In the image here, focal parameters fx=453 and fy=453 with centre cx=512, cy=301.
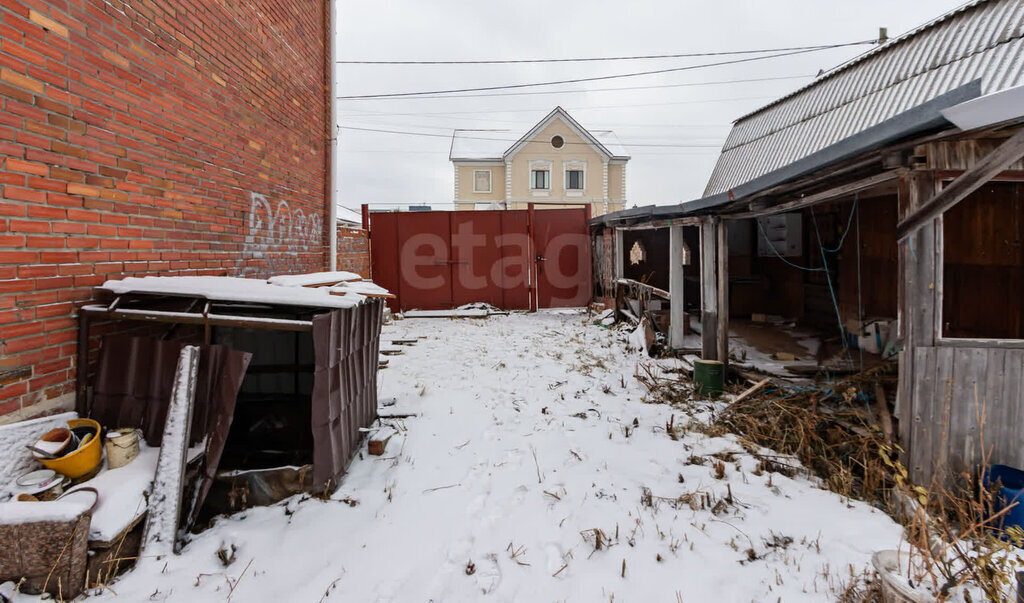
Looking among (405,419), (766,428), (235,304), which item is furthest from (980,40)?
(235,304)

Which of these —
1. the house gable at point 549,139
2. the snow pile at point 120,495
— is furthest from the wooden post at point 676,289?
the house gable at point 549,139

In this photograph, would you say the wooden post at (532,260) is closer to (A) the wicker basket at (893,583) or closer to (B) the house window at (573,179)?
(A) the wicker basket at (893,583)

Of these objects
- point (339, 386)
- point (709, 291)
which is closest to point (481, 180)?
point (709, 291)

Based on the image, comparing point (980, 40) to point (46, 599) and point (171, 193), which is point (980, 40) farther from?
point (46, 599)

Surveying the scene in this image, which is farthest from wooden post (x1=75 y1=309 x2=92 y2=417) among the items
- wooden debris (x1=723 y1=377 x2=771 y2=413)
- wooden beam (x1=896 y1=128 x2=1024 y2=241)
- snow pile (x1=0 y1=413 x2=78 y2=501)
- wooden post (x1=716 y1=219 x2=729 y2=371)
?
wooden post (x1=716 y1=219 x2=729 y2=371)

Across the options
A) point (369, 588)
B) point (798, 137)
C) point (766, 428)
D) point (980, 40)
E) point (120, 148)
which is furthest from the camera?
point (798, 137)

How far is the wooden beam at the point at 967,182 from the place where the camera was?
2.53 metres

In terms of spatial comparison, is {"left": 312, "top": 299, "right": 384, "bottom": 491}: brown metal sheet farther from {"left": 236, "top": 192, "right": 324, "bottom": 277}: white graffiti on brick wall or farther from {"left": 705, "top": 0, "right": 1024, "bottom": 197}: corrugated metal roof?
{"left": 705, "top": 0, "right": 1024, "bottom": 197}: corrugated metal roof

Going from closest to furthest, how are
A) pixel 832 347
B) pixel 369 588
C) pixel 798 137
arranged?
pixel 369 588 → pixel 832 347 → pixel 798 137

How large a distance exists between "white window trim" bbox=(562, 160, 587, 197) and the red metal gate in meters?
14.7

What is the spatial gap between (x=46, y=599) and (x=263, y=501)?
3.35 feet

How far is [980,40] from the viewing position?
7.88 m

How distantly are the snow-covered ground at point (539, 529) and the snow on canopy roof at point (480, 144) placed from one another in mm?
22654

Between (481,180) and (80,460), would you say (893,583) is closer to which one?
(80,460)
